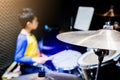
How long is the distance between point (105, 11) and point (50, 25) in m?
1.14

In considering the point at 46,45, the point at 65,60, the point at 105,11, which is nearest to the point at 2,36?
the point at 46,45

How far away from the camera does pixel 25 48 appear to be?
6.99 feet

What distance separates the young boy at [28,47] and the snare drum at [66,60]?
0.14 meters

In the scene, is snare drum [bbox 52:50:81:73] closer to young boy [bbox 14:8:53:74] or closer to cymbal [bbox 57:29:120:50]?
young boy [bbox 14:8:53:74]

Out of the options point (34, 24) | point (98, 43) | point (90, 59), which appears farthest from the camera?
point (34, 24)

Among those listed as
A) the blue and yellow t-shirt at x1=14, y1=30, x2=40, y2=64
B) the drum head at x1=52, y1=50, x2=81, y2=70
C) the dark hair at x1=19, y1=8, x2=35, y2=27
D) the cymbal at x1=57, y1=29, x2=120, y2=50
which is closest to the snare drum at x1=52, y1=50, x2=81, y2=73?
the drum head at x1=52, y1=50, x2=81, y2=70

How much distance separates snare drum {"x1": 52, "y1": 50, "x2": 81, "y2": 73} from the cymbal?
910 millimetres

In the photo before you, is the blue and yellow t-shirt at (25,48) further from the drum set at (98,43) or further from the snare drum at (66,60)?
the drum set at (98,43)

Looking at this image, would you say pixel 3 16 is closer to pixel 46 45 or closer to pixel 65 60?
pixel 46 45

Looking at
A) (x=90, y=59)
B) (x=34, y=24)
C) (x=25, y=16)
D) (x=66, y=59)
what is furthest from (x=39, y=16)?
(x=90, y=59)

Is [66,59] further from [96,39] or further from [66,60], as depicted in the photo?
[96,39]

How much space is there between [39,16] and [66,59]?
0.57 meters

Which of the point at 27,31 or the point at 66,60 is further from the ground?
the point at 27,31

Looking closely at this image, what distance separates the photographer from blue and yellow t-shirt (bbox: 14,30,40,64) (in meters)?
2.10
